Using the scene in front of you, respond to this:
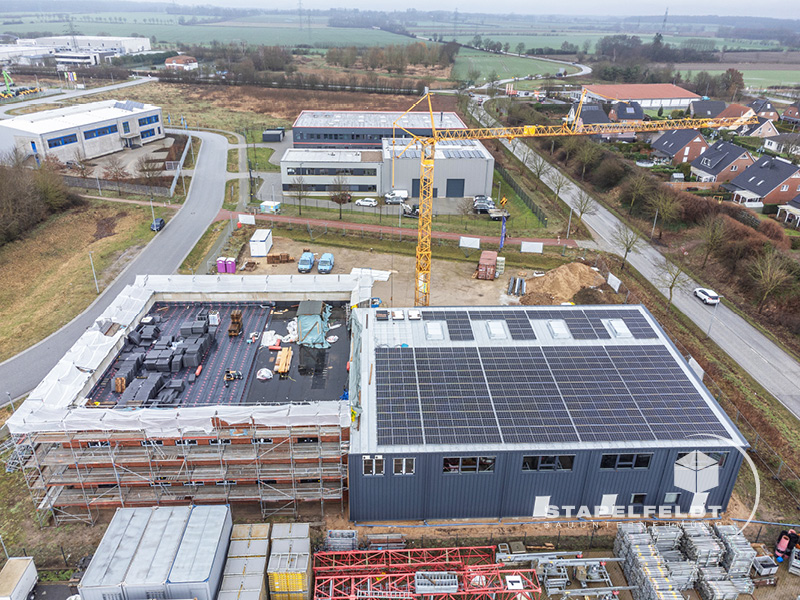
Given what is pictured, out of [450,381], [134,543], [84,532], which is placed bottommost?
[84,532]

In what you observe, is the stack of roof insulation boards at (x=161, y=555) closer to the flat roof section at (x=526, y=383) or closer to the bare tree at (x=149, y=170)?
the flat roof section at (x=526, y=383)

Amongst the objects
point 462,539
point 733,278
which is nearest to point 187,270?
point 462,539

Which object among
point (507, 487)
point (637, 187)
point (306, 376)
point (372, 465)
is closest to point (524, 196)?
point (637, 187)

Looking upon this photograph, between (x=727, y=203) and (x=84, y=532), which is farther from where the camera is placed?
(x=727, y=203)

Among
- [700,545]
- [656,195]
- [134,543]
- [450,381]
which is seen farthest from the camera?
[656,195]

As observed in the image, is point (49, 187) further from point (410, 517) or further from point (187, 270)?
point (410, 517)

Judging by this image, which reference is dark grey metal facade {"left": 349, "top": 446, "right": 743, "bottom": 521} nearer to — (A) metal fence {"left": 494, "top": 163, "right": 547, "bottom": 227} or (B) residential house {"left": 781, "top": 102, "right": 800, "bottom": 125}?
(A) metal fence {"left": 494, "top": 163, "right": 547, "bottom": 227}
